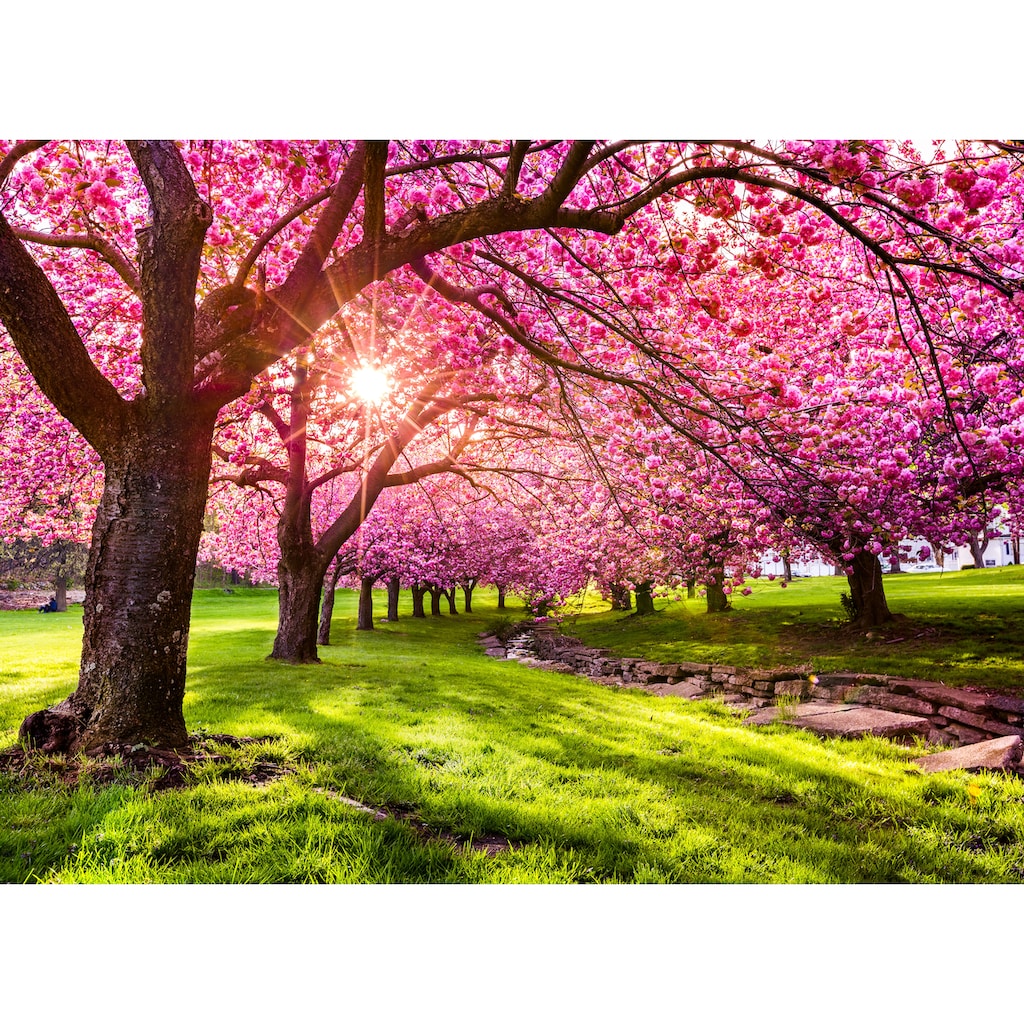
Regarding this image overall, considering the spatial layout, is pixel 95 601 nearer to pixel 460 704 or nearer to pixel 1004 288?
pixel 460 704

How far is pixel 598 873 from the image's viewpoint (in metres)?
3.05

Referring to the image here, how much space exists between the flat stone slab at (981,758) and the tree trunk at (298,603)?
31.0ft

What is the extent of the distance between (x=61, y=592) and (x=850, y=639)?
34.5 metres

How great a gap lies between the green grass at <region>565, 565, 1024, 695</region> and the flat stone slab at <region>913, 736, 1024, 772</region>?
363 centimetres

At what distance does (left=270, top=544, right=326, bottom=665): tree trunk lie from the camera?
11289 mm

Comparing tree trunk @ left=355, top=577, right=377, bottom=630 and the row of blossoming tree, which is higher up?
the row of blossoming tree

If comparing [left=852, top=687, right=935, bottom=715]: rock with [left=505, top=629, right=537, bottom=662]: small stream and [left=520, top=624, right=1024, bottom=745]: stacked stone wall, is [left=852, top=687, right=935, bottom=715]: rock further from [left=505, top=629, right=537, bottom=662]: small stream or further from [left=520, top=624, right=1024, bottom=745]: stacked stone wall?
[left=505, top=629, right=537, bottom=662]: small stream

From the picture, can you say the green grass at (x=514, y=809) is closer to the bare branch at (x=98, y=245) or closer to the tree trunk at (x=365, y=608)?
the bare branch at (x=98, y=245)

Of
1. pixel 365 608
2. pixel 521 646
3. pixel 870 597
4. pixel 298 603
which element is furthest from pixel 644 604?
pixel 298 603

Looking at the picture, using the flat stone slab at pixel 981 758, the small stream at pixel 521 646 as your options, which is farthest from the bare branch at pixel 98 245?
the small stream at pixel 521 646

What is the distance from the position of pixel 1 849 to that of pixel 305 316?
3805 millimetres

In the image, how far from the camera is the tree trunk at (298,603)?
37.0 feet

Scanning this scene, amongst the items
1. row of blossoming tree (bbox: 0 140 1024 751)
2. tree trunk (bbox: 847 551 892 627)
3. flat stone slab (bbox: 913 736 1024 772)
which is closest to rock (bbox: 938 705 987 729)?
flat stone slab (bbox: 913 736 1024 772)
